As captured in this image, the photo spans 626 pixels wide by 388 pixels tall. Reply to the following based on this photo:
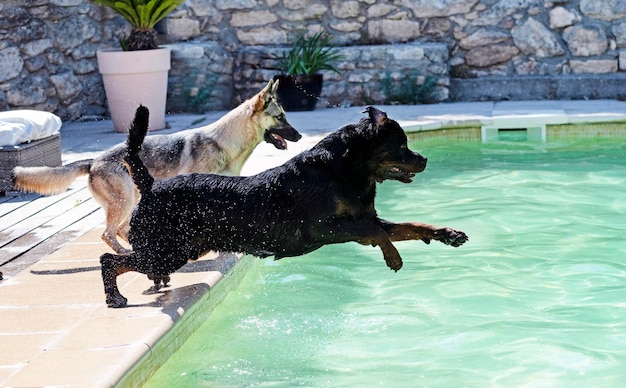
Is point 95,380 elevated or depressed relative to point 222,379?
elevated

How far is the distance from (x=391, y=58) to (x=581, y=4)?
2478mm

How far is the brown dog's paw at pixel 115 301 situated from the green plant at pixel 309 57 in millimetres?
7420

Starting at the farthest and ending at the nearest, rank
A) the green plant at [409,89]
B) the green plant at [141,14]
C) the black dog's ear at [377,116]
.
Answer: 1. the green plant at [409,89]
2. the green plant at [141,14]
3. the black dog's ear at [377,116]

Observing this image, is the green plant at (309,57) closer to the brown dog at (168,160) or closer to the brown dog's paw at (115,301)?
the brown dog at (168,160)

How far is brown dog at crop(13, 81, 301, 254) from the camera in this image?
5594mm

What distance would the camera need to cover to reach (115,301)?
4.57m

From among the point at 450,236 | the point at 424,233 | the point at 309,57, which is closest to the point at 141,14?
the point at 309,57

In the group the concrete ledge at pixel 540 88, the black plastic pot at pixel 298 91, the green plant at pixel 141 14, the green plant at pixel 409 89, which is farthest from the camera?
the green plant at pixel 409 89

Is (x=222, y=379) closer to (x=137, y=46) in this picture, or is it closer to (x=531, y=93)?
(x=137, y=46)

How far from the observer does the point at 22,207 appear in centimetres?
716

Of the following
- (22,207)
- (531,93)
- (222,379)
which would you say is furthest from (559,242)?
(531,93)

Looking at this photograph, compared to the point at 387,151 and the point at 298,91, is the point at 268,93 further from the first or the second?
the point at 298,91

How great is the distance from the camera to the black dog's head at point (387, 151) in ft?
14.7


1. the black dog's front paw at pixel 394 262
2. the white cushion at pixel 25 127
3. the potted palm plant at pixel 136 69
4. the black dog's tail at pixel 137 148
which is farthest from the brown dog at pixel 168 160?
the potted palm plant at pixel 136 69
